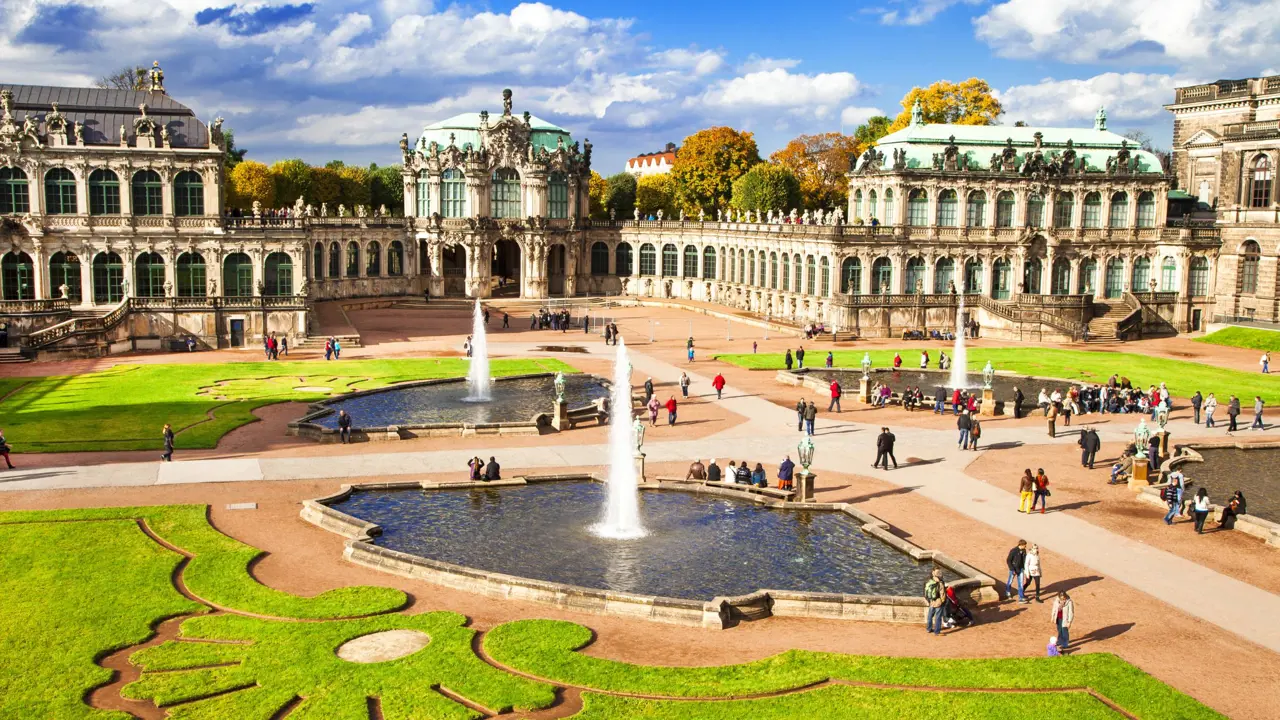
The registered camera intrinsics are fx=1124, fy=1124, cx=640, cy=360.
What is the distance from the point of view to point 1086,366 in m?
71.4

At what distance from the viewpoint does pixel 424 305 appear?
11106 centimetres

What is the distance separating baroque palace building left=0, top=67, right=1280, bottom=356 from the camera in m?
81.1

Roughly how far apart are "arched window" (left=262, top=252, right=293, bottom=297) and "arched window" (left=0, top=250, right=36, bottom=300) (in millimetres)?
16043

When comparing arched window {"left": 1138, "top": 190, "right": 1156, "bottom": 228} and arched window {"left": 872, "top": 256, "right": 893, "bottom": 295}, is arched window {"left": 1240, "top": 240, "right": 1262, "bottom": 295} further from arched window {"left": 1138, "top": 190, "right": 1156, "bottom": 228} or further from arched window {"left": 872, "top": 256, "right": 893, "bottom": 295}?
arched window {"left": 872, "top": 256, "right": 893, "bottom": 295}

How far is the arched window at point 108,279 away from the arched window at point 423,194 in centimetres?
3883

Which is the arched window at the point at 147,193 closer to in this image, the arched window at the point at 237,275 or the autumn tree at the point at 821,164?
the arched window at the point at 237,275

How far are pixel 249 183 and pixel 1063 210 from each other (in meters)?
88.5

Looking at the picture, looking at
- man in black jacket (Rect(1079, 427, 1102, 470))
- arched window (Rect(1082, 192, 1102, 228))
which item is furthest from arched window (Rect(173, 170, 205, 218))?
arched window (Rect(1082, 192, 1102, 228))

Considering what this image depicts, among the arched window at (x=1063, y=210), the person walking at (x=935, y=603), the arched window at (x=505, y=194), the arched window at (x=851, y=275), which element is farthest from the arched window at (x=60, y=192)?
the arched window at (x=1063, y=210)

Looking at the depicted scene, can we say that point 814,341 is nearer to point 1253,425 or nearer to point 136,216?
point 1253,425

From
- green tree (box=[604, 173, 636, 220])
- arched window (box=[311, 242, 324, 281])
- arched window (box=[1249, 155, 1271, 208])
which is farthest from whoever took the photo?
green tree (box=[604, 173, 636, 220])

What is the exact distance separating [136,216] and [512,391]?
39.0 meters

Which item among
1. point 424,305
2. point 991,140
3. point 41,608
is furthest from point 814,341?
point 41,608

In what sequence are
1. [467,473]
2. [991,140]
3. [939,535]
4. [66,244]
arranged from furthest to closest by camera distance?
1. [991,140]
2. [66,244]
3. [467,473]
4. [939,535]
